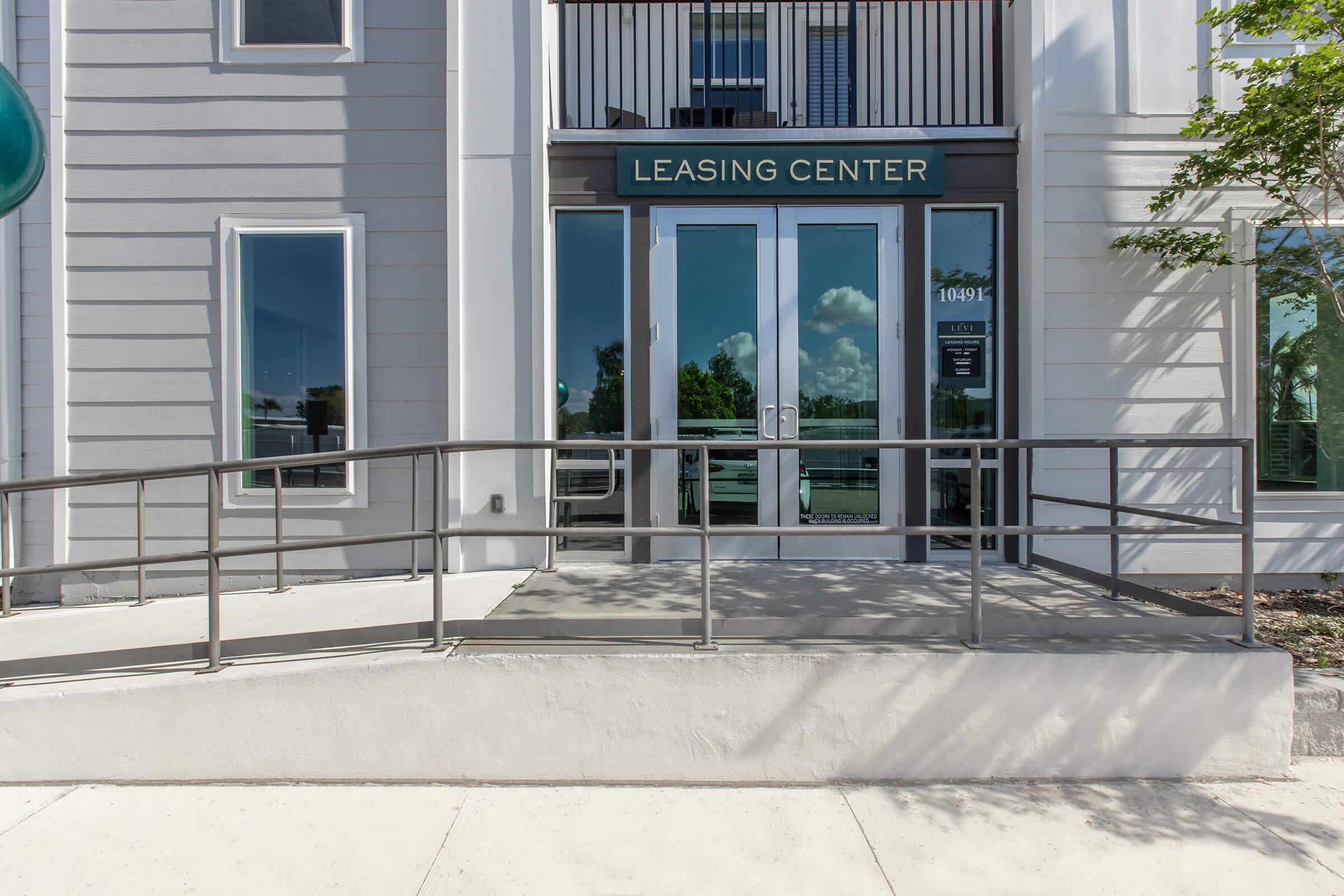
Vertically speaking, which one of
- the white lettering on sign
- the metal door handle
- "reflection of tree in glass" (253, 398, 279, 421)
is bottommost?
the metal door handle

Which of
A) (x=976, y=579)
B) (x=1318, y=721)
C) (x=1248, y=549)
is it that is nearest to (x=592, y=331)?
(x=976, y=579)

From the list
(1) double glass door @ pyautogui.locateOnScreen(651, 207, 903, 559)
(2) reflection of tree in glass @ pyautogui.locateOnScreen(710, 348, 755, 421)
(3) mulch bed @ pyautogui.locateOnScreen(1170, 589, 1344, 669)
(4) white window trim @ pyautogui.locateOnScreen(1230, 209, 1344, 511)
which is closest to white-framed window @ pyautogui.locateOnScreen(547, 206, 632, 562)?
(1) double glass door @ pyautogui.locateOnScreen(651, 207, 903, 559)

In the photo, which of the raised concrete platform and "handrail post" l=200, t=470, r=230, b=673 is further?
A: "handrail post" l=200, t=470, r=230, b=673

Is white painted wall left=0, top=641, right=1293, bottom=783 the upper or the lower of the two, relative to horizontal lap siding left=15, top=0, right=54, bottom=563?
lower

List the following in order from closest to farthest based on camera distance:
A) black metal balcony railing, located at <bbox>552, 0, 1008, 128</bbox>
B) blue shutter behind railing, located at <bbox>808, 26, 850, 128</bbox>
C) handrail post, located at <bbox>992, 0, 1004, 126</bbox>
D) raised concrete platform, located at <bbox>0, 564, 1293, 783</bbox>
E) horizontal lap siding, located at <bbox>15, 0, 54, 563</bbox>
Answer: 1. raised concrete platform, located at <bbox>0, 564, 1293, 783</bbox>
2. horizontal lap siding, located at <bbox>15, 0, 54, 563</bbox>
3. handrail post, located at <bbox>992, 0, 1004, 126</bbox>
4. black metal balcony railing, located at <bbox>552, 0, 1008, 128</bbox>
5. blue shutter behind railing, located at <bbox>808, 26, 850, 128</bbox>

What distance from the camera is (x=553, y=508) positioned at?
203 inches

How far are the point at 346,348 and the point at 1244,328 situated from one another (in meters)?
6.92

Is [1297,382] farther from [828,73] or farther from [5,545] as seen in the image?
[5,545]

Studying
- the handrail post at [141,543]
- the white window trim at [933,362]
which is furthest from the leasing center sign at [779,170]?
the handrail post at [141,543]

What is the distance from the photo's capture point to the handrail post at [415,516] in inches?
185

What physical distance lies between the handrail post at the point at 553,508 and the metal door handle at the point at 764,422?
161cm

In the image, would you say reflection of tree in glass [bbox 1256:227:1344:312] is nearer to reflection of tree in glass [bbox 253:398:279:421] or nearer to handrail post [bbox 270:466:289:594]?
handrail post [bbox 270:466:289:594]

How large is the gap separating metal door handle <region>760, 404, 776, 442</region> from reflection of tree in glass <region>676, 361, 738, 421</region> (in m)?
0.20

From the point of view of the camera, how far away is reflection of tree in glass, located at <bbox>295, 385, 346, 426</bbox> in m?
5.26
